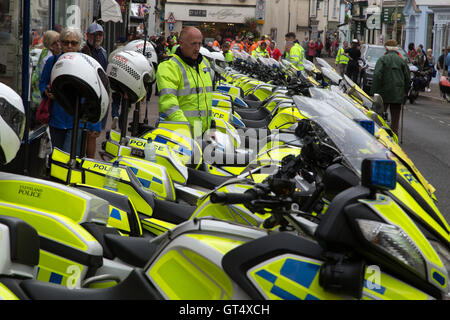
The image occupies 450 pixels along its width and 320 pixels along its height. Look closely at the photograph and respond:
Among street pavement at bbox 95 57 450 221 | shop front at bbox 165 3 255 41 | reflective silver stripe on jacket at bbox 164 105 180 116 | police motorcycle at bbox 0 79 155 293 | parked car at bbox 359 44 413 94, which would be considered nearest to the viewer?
police motorcycle at bbox 0 79 155 293

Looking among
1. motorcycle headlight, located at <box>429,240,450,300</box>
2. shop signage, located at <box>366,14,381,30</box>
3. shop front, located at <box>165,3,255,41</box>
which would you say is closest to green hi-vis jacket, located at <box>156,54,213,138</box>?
motorcycle headlight, located at <box>429,240,450,300</box>

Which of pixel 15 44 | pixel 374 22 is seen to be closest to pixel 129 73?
pixel 15 44

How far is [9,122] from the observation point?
3355 mm

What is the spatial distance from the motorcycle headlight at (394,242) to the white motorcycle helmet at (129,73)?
160 inches

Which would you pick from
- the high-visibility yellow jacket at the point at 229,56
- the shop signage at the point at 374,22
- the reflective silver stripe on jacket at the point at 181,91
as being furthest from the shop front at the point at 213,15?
the reflective silver stripe on jacket at the point at 181,91

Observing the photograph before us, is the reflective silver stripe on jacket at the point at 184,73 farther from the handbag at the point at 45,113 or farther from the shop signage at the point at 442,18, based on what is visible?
the shop signage at the point at 442,18

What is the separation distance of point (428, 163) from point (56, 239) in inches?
384

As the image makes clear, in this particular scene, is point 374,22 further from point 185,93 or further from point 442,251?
point 442,251

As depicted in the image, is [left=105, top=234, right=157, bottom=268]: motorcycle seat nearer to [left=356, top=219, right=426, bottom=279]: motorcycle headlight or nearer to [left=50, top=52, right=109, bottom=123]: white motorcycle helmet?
[left=356, top=219, right=426, bottom=279]: motorcycle headlight

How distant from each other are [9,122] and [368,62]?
26.3 meters

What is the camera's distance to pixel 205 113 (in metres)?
7.61

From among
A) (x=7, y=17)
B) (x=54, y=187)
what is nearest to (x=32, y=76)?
(x=7, y=17)

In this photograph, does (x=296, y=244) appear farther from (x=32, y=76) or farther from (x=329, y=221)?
(x=32, y=76)

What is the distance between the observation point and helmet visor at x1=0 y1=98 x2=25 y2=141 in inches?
131
